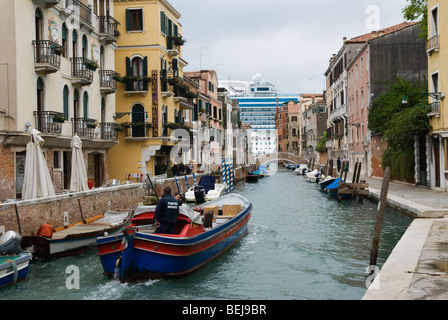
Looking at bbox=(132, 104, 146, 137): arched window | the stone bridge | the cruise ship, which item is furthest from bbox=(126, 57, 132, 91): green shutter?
the cruise ship

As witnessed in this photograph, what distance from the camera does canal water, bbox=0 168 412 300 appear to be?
8.93 m

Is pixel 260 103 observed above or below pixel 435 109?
above

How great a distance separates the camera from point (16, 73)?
15.4 meters

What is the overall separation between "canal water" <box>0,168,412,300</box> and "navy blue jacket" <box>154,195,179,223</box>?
120 centimetres

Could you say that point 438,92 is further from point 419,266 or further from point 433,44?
point 419,266

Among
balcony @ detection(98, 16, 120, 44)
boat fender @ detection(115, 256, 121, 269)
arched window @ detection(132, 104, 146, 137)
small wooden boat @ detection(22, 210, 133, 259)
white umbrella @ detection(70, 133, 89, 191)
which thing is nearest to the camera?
boat fender @ detection(115, 256, 121, 269)

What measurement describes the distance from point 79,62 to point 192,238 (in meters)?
12.1

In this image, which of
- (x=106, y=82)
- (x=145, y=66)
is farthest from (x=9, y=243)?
(x=145, y=66)

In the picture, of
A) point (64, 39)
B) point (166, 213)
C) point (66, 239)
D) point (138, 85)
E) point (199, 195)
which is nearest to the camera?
point (166, 213)

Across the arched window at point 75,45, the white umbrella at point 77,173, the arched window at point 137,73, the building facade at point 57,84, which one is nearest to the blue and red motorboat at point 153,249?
the white umbrella at point 77,173

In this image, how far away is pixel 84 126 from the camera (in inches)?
791

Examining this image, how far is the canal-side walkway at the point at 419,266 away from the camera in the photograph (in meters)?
6.39

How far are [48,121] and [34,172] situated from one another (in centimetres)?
469

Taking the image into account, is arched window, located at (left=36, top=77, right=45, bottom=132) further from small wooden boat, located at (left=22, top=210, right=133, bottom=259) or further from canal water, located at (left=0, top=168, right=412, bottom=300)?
canal water, located at (left=0, top=168, right=412, bottom=300)
